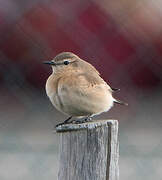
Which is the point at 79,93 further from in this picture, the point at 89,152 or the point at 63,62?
the point at 89,152

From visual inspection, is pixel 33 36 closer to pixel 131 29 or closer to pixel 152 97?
pixel 131 29

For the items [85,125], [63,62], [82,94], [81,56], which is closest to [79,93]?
[82,94]

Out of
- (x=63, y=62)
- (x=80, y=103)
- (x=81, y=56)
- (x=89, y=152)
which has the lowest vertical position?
(x=89, y=152)

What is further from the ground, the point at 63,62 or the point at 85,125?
the point at 63,62

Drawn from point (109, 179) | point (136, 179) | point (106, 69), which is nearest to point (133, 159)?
point (136, 179)

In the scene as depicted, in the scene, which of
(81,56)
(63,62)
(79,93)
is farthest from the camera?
(81,56)

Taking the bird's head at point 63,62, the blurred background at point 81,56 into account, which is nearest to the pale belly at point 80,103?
the bird's head at point 63,62

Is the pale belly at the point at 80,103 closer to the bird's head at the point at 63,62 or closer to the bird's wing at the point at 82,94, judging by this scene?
the bird's wing at the point at 82,94
